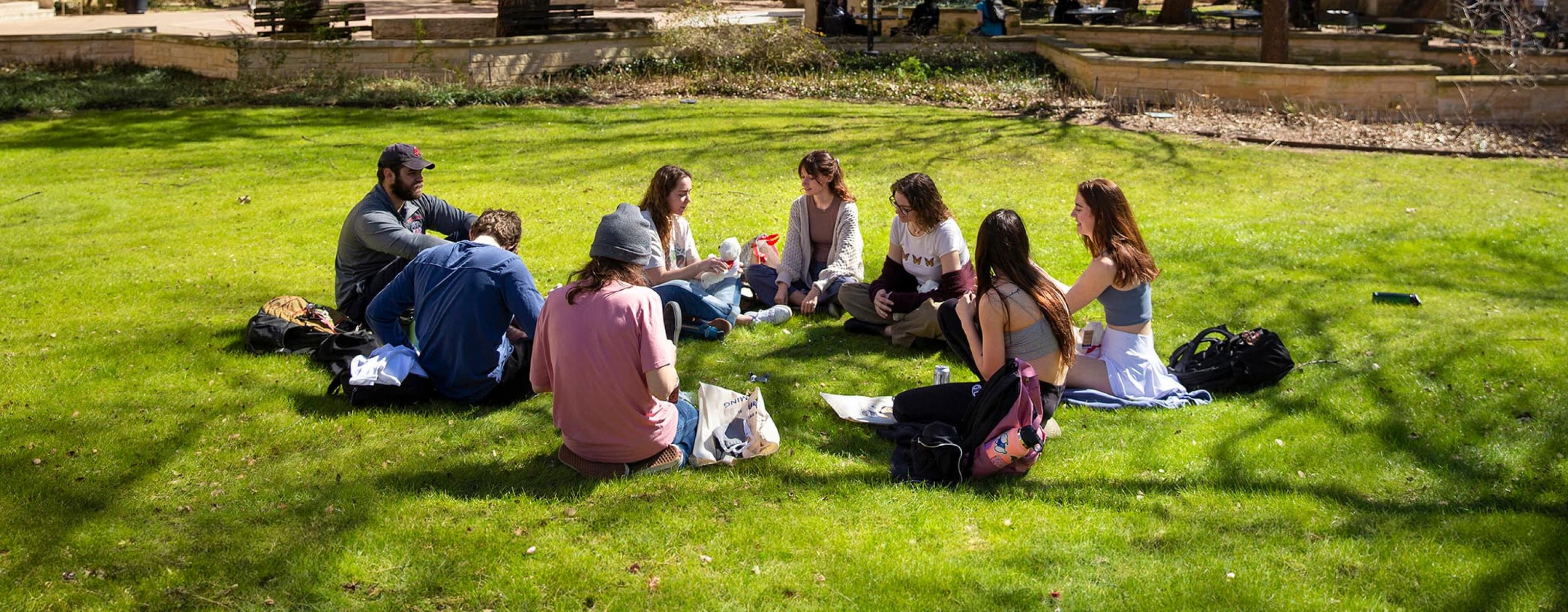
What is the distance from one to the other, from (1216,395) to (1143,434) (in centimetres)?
88

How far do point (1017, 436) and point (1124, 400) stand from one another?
4.50ft

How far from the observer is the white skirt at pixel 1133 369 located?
621 centimetres

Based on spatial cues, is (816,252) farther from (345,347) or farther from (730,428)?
(345,347)

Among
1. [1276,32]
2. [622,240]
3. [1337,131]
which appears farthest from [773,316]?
[1276,32]

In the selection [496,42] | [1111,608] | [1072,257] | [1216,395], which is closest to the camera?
[1111,608]

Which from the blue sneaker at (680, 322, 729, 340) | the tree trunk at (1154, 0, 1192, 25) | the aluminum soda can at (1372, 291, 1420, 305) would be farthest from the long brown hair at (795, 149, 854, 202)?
the tree trunk at (1154, 0, 1192, 25)

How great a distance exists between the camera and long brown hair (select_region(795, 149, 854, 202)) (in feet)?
25.4

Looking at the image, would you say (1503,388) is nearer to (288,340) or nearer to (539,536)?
(539,536)

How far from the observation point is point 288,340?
6.92 m

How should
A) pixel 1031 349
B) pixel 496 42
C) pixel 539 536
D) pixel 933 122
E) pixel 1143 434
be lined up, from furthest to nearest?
1. pixel 496 42
2. pixel 933 122
3. pixel 1143 434
4. pixel 1031 349
5. pixel 539 536

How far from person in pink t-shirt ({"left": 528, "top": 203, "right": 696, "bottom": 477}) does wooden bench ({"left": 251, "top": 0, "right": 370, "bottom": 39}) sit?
15.7m

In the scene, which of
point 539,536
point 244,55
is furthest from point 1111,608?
point 244,55

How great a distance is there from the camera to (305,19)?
62.8 feet

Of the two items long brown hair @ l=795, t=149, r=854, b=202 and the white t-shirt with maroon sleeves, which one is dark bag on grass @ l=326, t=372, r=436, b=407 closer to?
long brown hair @ l=795, t=149, r=854, b=202
